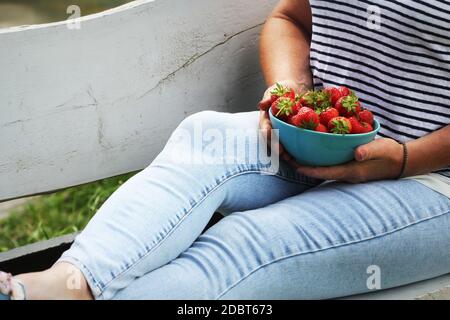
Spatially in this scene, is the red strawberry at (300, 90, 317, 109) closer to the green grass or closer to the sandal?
the sandal

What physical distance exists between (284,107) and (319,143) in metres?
0.11

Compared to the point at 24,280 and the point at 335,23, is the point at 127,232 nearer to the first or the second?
the point at 24,280

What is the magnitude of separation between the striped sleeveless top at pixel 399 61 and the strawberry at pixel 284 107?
22 cm

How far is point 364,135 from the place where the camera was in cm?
150

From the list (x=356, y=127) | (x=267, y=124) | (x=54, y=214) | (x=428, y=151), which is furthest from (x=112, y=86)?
(x=54, y=214)

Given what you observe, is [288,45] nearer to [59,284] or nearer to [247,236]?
[247,236]

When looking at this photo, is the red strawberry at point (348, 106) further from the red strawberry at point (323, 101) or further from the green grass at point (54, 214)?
the green grass at point (54, 214)

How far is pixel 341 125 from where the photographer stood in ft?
4.89

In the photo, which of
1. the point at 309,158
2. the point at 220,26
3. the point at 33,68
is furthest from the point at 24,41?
the point at 309,158

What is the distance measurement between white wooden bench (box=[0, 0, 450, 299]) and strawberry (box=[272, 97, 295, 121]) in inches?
15.7

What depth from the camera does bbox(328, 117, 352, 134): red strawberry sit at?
1.49 meters

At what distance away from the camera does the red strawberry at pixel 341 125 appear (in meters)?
1.49

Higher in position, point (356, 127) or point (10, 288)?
point (356, 127)

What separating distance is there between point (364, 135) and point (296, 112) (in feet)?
0.50
